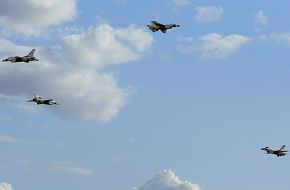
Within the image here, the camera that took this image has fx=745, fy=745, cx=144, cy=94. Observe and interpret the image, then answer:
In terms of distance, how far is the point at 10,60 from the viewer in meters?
184

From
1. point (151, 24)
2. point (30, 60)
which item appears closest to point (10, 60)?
point (30, 60)

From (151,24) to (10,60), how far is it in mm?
36075

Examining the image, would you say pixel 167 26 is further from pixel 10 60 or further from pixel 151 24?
pixel 10 60

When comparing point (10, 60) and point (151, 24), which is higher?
point (151, 24)

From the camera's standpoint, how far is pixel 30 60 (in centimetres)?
18438

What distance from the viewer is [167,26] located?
185 m

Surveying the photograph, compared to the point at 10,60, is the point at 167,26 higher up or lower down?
higher up

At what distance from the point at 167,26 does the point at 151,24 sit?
162 inches

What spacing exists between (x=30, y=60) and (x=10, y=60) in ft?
16.1

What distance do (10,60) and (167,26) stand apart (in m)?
39.8

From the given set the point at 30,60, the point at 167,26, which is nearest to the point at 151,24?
the point at 167,26

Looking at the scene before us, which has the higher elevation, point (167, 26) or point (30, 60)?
point (167, 26)

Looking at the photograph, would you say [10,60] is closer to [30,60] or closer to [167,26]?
[30,60]

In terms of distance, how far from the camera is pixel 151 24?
186 meters
